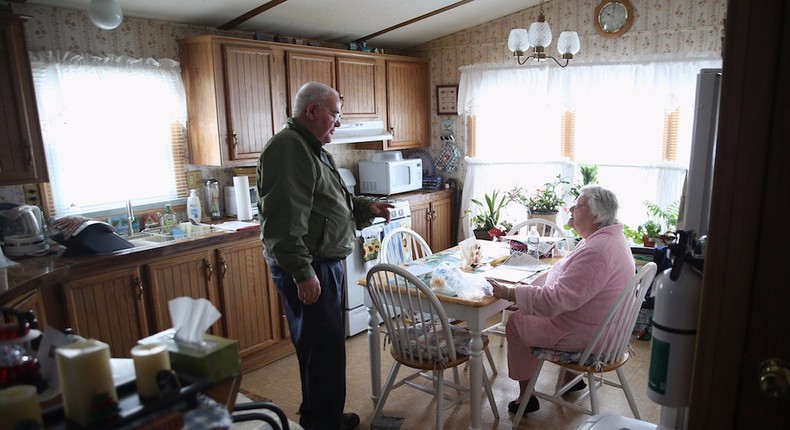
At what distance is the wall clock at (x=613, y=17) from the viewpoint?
3930 millimetres

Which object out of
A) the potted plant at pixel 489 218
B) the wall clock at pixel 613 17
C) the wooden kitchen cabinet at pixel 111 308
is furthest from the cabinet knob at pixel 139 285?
the wall clock at pixel 613 17

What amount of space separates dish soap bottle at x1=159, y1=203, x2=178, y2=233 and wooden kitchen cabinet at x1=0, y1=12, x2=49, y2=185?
82cm

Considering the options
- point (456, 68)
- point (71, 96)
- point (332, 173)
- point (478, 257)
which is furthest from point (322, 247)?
point (456, 68)

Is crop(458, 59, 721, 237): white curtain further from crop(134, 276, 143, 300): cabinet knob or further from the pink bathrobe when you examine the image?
crop(134, 276, 143, 300): cabinet knob

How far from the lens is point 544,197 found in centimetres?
425

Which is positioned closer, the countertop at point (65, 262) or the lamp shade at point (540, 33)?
the countertop at point (65, 262)

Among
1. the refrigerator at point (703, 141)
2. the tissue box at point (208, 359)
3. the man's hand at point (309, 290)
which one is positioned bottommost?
the man's hand at point (309, 290)

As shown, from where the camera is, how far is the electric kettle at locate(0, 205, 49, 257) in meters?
2.50

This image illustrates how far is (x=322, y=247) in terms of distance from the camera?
7.44 ft

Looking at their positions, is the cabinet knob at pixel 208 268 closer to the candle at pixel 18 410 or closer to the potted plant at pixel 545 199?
the candle at pixel 18 410

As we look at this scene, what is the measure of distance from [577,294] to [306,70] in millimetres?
2489

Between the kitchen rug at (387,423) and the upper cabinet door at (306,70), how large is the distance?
6.89ft

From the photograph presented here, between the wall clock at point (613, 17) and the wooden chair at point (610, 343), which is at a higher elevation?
the wall clock at point (613, 17)

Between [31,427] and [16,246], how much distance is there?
2.07 m
